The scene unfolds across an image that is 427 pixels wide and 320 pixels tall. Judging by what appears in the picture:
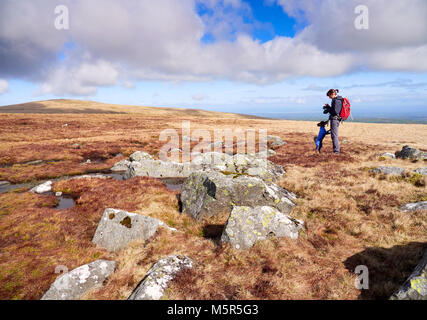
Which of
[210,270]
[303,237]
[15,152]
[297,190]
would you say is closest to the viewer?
[210,270]

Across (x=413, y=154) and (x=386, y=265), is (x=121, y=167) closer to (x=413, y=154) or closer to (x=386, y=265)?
(x=386, y=265)

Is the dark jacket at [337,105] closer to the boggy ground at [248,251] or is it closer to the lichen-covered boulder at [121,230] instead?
the boggy ground at [248,251]

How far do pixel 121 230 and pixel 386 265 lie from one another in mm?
10538

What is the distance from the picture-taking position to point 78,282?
6758 mm

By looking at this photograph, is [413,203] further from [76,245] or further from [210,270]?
[76,245]

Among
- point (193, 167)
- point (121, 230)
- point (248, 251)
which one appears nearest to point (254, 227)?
point (248, 251)

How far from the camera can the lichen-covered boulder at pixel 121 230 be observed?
9.54 m

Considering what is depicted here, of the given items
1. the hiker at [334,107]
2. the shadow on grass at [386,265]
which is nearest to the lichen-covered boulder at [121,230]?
the shadow on grass at [386,265]

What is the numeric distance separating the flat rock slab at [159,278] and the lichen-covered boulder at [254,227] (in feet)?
6.46

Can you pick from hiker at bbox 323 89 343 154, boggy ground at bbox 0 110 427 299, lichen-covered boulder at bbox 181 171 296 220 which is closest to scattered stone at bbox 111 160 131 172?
boggy ground at bbox 0 110 427 299

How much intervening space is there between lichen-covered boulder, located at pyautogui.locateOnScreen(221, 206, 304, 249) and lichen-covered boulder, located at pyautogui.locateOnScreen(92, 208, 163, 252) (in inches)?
152

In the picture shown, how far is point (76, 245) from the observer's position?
973 cm
